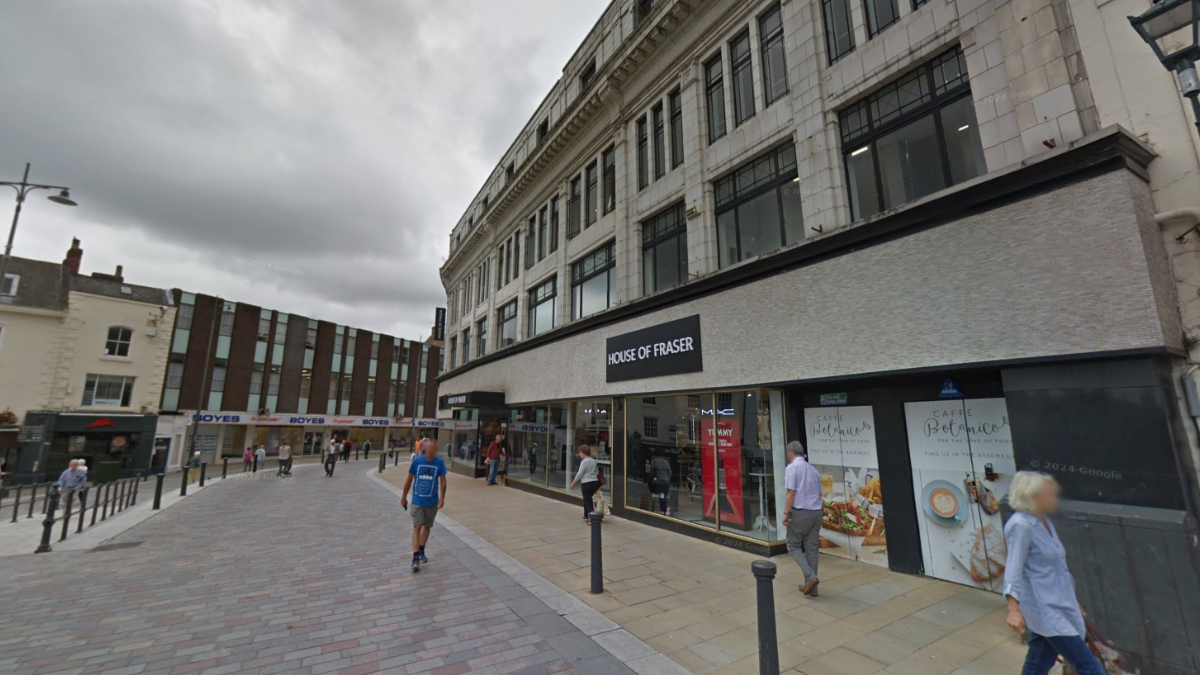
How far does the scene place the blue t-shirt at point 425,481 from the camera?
7.60m

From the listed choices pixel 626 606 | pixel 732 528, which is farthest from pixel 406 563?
pixel 732 528

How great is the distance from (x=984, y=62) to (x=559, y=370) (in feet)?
41.0

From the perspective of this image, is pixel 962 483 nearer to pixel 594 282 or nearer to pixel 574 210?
pixel 594 282

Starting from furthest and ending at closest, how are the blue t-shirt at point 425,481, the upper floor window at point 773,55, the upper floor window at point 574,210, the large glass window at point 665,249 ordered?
1. the upper floor window at point 574,210
2. the large glass window at point 665,249
3. the upper floor window at point 773,55
4. the blue t-shirt at point 425,481

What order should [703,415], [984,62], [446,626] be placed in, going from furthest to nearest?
[703,415] < [984,62] < [446,626]

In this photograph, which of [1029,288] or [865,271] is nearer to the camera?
[1029,288]

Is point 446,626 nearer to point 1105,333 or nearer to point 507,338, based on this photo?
point 1105,333

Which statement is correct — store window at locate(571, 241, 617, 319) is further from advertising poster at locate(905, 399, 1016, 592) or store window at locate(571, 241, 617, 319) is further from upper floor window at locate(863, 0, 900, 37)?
advertising poster at locate(905, 399, 1016, 592)

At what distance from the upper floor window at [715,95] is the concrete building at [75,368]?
3270 centimetres

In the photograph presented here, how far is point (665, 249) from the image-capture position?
12.6 metres

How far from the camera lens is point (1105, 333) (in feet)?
15.7

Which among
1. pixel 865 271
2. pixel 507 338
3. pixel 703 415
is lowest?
pixel 703 415

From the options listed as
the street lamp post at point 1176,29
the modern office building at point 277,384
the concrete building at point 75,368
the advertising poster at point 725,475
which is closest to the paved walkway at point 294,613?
the advertising poster at point 725,475

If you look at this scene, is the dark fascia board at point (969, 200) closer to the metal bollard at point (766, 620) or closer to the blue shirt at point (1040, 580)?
the blue shirt at point (1040, 580)
